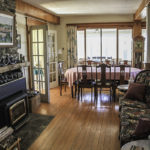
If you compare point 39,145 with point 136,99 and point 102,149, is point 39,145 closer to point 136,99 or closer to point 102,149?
point 102,149

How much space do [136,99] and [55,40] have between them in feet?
14.2

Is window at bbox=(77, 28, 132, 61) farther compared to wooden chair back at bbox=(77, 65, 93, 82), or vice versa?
window at bbox=(77, 28, 132, 61)

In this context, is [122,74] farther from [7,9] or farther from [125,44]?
[7,9]

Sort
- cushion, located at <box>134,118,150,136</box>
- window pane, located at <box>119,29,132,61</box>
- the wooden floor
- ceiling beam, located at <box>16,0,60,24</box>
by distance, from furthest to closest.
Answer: window pane, located at <box>119,29,132,61</box>
ceiling beam, located at <box>16,0,60,24</box>
the wooden floor
cushion, located at <box>134,118,150,136</box>

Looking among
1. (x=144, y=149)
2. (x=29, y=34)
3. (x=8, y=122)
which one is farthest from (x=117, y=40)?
(x=144, y=149)

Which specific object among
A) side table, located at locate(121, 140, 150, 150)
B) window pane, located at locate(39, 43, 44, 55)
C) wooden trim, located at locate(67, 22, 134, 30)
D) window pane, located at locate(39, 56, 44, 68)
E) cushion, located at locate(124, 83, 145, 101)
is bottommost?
side table, located at locate(121, 140, 150, 150)

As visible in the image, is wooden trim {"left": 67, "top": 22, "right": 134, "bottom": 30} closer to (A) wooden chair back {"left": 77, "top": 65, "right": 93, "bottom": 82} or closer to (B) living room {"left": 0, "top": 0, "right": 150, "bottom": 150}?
(B) living room {"left": 0, "top": 0, "right": 150, "bottom": 150}

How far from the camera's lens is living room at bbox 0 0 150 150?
2988mm

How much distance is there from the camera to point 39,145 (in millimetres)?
2922

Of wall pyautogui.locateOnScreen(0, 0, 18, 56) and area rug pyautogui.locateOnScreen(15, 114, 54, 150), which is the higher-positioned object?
wall pyautogui.locateOnScreen(0, 0, 18, 56)

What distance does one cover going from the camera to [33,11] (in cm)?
516

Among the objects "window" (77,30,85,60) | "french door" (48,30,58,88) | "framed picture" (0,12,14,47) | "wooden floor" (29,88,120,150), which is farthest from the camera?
"window" (77,30,85,60)

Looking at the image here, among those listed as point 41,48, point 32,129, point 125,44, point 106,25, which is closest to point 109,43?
point 125,44

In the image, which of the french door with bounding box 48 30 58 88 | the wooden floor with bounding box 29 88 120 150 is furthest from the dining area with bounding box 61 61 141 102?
the french door with bounding box 48 30 58 88
